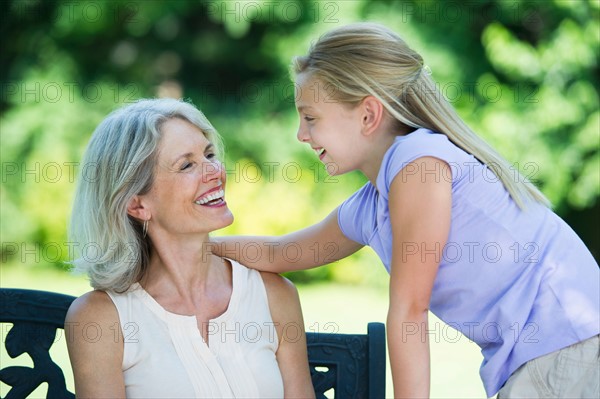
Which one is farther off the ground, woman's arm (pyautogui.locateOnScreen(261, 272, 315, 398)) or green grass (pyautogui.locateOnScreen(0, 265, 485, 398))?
green grass (pyautogui.locateOnScreen(0, 265, 485, 398))

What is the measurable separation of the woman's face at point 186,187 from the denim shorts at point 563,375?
0.84 metres

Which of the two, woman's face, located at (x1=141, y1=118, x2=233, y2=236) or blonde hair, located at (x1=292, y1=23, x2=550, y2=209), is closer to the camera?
blonde hair, located at (x1=292, y1=23, x2=550, y2=209)

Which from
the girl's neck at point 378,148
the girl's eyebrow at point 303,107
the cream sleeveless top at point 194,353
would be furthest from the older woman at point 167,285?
the girl's neck at point 378,148

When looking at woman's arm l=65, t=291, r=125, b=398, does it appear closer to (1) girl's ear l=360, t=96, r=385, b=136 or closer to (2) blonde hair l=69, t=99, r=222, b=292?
(2) blonde hair l=69, t=99, r=222, b=292

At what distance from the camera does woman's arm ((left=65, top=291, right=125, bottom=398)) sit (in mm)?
2119

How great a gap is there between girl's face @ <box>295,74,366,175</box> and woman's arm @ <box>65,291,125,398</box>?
2.29 feet

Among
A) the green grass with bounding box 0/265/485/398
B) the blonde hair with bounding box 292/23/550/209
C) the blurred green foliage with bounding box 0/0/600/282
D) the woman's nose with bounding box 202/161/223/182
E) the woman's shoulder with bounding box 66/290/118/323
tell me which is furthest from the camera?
the blurred green foliage with bounding box 0/0/600/282

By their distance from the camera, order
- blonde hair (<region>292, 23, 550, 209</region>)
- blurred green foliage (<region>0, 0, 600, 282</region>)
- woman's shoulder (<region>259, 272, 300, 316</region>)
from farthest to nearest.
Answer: blurred green foliage (<region>0, 0, 600, 282</region>) < woman's shoulder (<region>259, 272, 300, 316</region>) < blonde hair (<region>292, 23, 550, 209</region>)

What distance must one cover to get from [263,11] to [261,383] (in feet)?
21.3

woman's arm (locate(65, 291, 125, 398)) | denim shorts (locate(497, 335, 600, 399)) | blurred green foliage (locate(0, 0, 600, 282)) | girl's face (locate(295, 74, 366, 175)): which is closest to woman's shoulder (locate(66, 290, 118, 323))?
woman's arm (locate(65, 291, 125, 398))

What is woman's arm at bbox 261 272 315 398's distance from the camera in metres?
2.32

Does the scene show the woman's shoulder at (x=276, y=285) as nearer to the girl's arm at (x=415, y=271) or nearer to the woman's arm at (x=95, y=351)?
the woman's arm at (x=95, y=351)

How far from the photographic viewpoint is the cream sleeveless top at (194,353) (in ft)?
7.19

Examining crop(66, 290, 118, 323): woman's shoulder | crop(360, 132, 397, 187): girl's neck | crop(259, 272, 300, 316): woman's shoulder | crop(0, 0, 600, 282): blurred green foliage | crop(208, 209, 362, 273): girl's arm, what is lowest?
crop(66, 290, 118, 323): woman's shoulder
